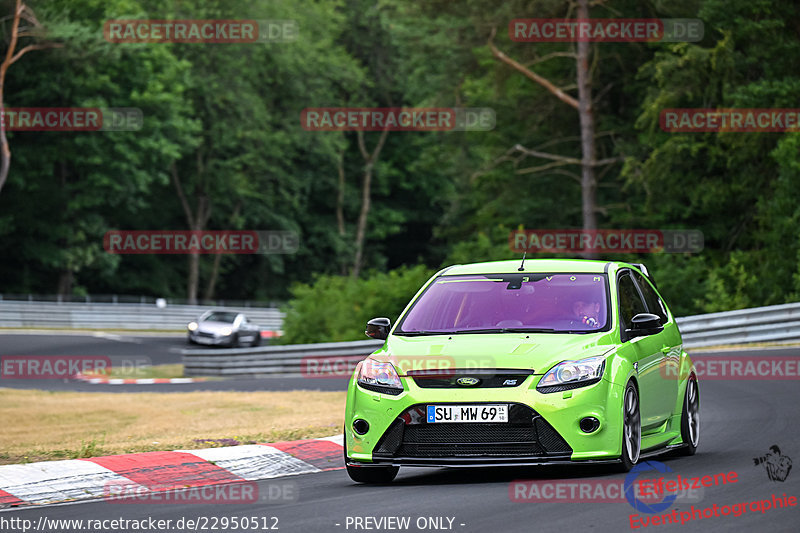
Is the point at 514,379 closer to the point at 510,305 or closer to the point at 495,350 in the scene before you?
the point at 495,350

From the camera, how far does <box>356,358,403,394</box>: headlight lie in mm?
9406

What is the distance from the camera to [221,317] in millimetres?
47062

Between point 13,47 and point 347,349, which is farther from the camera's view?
point 13,47

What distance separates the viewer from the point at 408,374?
30.8ft

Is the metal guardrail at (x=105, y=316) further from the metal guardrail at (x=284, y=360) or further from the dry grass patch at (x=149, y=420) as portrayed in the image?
the dry grass patch at (x=149, y=420)

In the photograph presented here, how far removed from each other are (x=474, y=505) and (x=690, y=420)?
3.46m

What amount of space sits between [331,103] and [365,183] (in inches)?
223

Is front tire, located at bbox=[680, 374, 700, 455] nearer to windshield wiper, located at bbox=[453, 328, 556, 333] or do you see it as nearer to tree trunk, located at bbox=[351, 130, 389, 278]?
windshield wiper, located at bbox=[453, 328, 556, 333]

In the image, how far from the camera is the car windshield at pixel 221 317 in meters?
46.6

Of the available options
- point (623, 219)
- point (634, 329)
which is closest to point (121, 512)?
point (634, 329)

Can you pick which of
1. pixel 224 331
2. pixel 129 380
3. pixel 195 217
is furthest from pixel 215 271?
pixel 129 380

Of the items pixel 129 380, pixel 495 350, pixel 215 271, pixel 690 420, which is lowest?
pixel 129 380

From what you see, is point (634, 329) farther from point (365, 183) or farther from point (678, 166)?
point (365, 183)

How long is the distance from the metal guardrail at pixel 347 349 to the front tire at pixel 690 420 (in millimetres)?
13649
